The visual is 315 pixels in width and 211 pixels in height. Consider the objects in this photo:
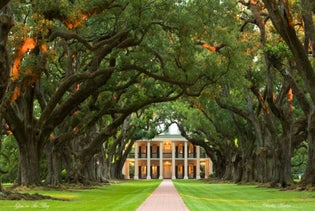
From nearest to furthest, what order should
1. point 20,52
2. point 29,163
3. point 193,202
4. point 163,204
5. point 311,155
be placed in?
point 163,204 → point 20,52 → point 193,202 → point 29,163 → point 311,155

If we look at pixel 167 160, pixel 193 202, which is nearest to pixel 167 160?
pixel 167 160

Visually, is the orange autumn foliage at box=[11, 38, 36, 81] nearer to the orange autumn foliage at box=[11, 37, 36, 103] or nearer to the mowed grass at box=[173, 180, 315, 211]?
the orange autumn foliage at box=[11, 37, 36, 103]

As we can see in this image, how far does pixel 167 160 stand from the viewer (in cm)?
10712

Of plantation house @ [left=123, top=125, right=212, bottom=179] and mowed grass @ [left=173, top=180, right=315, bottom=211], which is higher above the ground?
plantation house @ [left=123, top=125, right=212, bottom=179]

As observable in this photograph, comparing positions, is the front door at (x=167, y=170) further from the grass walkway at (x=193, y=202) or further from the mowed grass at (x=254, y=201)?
the grass walkway at (x=193, y=202)

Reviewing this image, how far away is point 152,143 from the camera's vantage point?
108125mm

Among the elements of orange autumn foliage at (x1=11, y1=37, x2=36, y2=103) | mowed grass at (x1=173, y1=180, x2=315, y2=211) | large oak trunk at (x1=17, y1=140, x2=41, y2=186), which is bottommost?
mowed grass at (x1=173, y1=180, x2=315, y2=211)

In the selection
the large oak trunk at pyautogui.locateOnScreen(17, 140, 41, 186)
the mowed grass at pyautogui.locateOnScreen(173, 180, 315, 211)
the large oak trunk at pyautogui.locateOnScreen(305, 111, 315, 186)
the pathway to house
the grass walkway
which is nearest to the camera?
the pathway to house

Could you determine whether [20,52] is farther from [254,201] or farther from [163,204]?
[254,201]

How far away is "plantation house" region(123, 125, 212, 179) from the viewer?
4119 inches

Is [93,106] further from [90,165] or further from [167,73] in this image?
[90,165]

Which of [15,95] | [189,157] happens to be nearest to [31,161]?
[15,95]

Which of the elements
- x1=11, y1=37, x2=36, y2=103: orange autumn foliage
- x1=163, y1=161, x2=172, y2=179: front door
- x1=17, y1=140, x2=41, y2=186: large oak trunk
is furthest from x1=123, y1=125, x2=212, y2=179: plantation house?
x1=11, y1=37, x2=36, y2=103: orange autumn foliage

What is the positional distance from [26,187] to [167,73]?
8.91 meters
